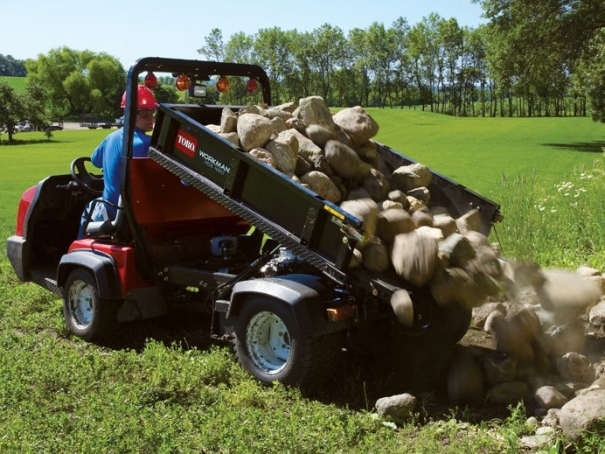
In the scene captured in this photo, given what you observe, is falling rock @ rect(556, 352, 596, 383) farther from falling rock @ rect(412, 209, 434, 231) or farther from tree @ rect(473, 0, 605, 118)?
tree @ rect(473, 0, 605, 118)

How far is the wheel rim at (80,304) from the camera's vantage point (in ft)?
22.8

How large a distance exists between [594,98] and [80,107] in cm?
9328

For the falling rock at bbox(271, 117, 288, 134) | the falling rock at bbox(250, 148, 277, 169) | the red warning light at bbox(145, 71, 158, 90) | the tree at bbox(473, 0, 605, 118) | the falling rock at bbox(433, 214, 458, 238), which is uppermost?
the tree at bbox(473, 0, 605, 118)

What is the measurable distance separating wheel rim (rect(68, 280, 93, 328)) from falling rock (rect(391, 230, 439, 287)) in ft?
10.0

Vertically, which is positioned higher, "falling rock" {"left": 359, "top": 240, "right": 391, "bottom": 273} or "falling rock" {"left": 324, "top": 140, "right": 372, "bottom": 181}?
"falling rock" {"left": 324, "top": 140, "right": 372, "bottom": 181}

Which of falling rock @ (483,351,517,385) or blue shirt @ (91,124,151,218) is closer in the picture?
falling rock @ (483,351,517,385)

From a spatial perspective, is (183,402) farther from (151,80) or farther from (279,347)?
(151,80)

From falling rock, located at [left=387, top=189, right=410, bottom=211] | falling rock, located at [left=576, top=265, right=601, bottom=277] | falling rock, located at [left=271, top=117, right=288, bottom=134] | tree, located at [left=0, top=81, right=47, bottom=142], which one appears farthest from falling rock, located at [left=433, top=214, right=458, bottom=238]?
tree, located at [left=0, top=81, right=47, bottom=142]

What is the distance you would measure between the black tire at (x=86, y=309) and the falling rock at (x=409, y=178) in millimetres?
2544

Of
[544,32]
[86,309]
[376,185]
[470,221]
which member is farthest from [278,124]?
[544,32]

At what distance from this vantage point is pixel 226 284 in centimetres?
597

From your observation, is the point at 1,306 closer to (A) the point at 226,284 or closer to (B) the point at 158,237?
(B) the point at 158,237

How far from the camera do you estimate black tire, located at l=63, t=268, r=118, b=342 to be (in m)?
6.70

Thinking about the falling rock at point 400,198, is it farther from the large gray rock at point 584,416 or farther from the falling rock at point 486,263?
the large gray rock at point 584,416
